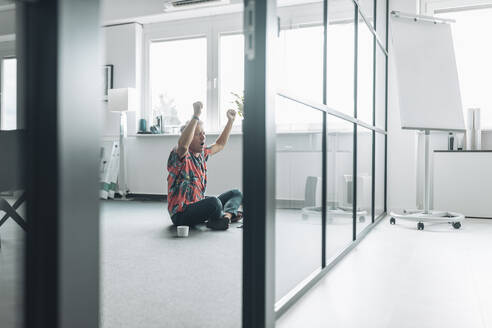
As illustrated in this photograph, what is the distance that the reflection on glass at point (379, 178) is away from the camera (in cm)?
324

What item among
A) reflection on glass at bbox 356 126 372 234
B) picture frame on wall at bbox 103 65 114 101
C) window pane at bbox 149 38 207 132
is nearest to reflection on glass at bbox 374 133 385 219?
reflection on glass at bbox 356 126 372 234

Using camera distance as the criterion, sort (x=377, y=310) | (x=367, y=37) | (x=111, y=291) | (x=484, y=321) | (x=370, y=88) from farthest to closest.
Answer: (x=370, y=88)
(x=367, y=37)
(x=111, y=291)
(x=377, y=310)
(x=484, y=321)

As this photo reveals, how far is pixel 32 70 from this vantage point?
0.43 metres

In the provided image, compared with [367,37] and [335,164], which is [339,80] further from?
[367,37]

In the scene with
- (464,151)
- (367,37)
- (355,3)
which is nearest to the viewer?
(355,3)

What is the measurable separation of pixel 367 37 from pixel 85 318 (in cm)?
265

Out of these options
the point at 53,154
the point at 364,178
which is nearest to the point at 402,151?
the point at 364,178

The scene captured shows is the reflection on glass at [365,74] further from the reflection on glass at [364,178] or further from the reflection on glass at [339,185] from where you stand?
the reflection on glass at [339,185]

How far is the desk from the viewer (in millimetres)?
3504

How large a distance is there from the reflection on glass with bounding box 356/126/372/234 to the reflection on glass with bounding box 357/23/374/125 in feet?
0.38

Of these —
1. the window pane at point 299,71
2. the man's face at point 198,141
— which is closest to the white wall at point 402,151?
the man's face at point 198,141

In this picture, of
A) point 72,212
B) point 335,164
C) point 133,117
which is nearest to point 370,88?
point 335,164

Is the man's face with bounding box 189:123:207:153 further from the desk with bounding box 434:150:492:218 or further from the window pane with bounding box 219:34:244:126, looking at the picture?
the desk with bounding box 434:150:492:218

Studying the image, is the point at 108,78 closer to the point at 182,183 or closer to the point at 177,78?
the point at 177,78
